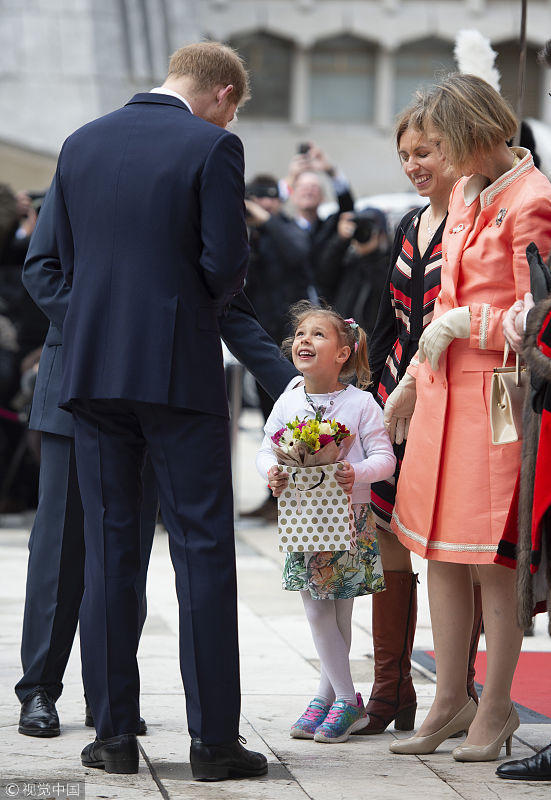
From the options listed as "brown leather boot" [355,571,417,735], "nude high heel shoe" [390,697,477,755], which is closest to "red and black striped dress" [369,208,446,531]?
"brown leather boot" [355,571,417,735]

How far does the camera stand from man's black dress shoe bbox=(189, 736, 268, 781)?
377 centimetres

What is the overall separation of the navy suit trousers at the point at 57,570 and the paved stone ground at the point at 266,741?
188mm

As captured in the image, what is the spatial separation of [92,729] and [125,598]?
2.47 feet

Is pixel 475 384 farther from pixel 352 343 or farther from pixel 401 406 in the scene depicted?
pixel 352 343

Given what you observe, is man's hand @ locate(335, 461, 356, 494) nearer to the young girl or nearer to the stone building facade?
the young girl

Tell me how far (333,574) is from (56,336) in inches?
45.9

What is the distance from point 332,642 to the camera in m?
4.33

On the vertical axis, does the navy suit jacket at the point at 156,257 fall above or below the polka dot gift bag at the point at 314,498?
above

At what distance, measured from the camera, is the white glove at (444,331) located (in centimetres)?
399

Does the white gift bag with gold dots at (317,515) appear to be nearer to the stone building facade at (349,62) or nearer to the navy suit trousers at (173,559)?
the navy suit trousers at (173,559)

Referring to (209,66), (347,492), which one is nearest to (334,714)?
(347,492)

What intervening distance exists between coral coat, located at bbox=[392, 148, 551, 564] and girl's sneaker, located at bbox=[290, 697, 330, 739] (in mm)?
646

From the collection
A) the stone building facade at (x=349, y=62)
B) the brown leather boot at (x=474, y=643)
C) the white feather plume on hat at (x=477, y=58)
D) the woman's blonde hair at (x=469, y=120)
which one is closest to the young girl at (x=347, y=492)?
the brown leather boot at (x=474, y=643)

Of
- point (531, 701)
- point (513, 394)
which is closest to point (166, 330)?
point (513, 394)
